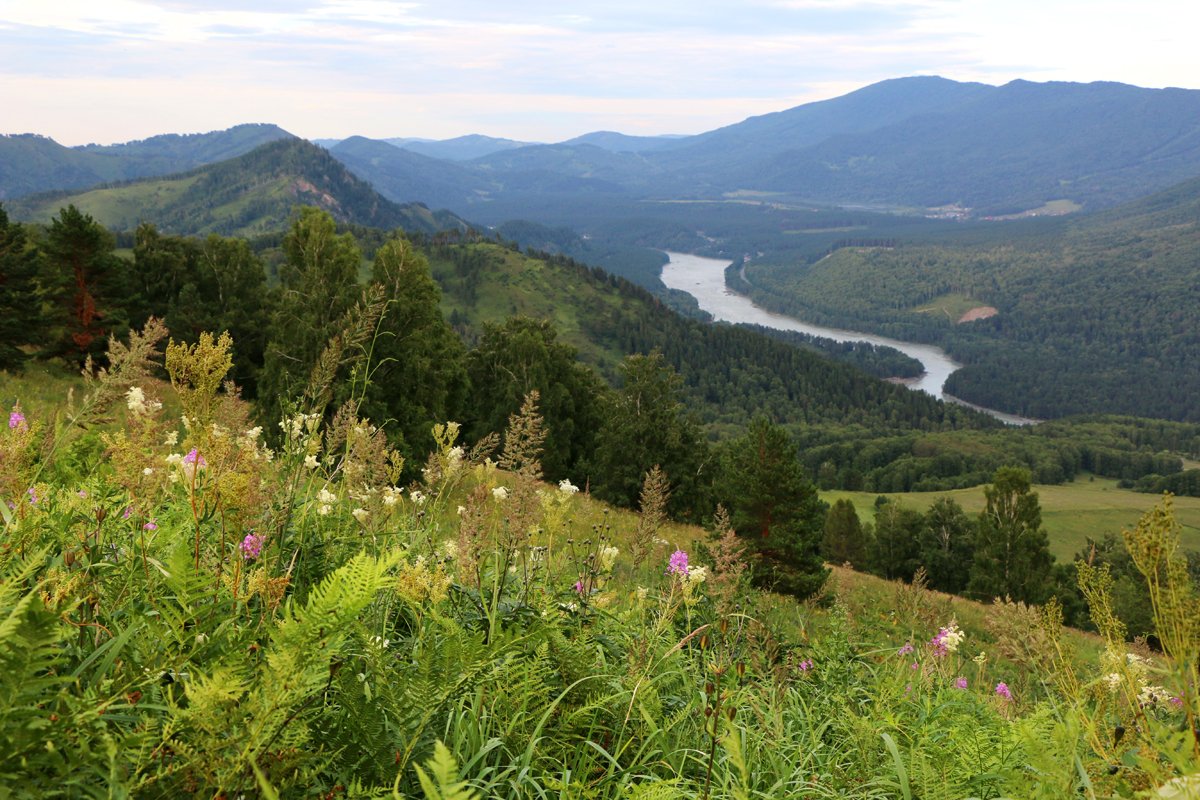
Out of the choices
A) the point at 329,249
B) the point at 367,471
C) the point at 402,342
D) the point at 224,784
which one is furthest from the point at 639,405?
the point at 224,784

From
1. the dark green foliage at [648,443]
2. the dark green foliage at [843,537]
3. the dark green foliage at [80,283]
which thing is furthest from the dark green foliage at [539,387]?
the dark green foliage at [843,537]

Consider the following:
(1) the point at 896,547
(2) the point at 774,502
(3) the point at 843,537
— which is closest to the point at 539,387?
(2) the point at 774,502

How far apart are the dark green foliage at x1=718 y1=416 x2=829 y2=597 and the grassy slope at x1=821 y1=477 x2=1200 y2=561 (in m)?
77.7

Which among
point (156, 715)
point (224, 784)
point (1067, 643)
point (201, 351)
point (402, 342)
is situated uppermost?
point (201, 351)

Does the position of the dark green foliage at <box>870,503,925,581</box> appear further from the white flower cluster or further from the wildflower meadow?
the white flower cluster

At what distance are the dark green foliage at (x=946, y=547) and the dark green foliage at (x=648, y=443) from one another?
34398mm

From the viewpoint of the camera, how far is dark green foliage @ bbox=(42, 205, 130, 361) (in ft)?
91.5

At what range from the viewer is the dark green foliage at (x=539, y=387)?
43.1m

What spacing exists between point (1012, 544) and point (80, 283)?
170 ft

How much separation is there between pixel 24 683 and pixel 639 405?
37178mm

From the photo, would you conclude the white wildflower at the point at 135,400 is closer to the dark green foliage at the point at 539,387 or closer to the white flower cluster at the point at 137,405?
the white flower cluster at the point at 137,405

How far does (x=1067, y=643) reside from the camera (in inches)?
114

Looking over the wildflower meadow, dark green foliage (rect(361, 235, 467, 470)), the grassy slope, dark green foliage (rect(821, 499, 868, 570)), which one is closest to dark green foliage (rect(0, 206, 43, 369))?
dark green foliage (rect(361, 235, 467, 470))

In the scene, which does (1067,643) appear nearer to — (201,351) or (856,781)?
(856,781)
